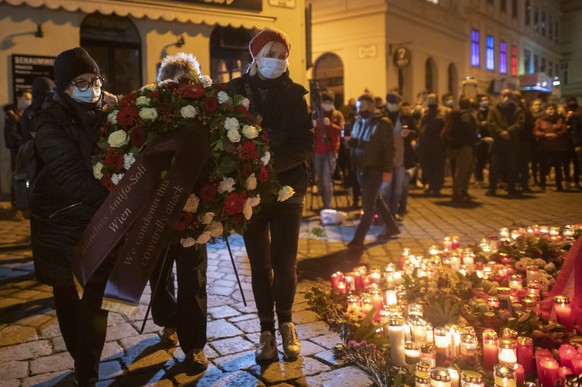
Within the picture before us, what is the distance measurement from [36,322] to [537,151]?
42.0ft

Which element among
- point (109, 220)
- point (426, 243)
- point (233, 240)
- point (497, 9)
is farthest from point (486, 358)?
point (497, 9)

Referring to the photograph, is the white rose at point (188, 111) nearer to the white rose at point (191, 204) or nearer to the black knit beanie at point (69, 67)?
the white rose at point (191, 204)

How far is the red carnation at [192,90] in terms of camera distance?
3.25 meters

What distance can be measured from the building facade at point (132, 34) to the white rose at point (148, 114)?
9.50 metres

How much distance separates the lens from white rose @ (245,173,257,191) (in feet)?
10.8

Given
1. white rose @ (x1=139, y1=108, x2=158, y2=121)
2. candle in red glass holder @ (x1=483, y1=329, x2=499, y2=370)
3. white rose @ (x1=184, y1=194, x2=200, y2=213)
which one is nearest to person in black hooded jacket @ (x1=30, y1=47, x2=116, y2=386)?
white rose @ (x1=139, y1=108, x2=158, y2=121)

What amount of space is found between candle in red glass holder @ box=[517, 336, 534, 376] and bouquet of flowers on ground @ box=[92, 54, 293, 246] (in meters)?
1.84

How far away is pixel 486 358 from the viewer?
11.5 feet

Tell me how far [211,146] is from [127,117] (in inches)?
19.3

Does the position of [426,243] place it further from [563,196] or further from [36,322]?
[563,196]

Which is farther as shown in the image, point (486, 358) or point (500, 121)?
point (500, 121)

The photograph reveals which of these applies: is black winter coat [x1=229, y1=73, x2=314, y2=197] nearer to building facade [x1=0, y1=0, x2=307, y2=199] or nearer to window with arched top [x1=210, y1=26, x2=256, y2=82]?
building facade [x1=0, y1=0, x2=307, y2=199]

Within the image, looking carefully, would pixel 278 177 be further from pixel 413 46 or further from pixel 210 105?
pixel 413 46

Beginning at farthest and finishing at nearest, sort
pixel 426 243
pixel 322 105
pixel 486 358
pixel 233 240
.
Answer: pixel 322 105 → pixel 233 240 → pixel 426 243 → pixel 486 358
